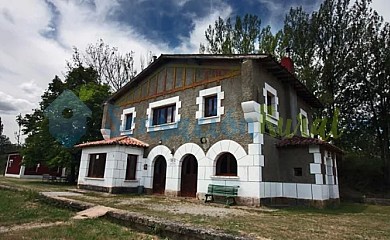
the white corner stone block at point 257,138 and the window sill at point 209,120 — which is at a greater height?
the window sill at point 209,120

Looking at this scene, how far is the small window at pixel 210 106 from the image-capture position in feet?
38.6

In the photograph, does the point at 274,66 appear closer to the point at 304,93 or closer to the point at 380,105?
the point at 304,93

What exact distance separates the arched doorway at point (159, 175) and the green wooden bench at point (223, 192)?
3.34 m

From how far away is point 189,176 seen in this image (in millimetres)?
12094

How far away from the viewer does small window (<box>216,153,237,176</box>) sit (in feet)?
34.9

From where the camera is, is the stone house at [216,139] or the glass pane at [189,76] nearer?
the stone house at [216,139]

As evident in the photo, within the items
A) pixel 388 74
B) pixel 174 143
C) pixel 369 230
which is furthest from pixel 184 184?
pixel 388 74

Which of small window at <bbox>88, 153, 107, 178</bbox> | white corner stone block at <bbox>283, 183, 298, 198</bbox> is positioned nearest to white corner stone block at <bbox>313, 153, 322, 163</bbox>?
white corner stone block at <bbox>283, 183, 298, 198</bbox>

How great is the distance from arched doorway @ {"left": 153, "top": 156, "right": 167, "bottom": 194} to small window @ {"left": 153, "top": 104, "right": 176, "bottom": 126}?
1938mm

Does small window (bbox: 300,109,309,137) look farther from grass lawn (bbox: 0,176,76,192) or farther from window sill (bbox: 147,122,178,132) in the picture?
grass lawn (bbox: 0,176,76,192)

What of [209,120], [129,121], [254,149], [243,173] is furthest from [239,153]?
[129,121]

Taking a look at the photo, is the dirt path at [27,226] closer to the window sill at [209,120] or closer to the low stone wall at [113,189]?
the low stone wall at [113,189]

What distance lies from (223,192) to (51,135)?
594 inches

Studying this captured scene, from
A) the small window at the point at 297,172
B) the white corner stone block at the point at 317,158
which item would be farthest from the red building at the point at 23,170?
the white corner stone block at the point at 317,158
